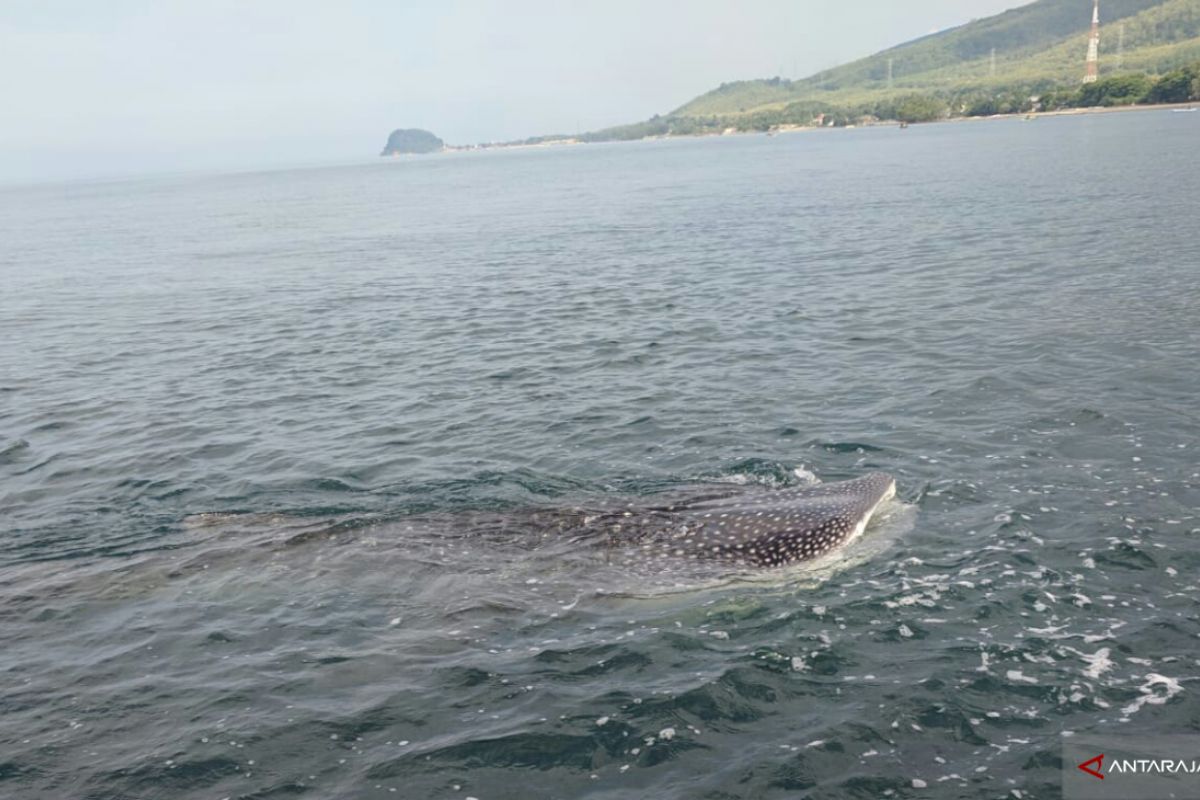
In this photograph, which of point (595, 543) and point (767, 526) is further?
point (595, 543)

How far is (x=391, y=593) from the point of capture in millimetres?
12711

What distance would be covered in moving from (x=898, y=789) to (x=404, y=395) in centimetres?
1723

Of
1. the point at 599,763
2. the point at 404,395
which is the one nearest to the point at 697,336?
the point at 404,395

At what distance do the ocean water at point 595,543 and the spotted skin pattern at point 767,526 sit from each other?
0.41 m

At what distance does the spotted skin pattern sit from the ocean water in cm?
41

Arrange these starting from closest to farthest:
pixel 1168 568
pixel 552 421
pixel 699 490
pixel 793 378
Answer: pixel 1168 568, pixel 699 490, pixel 552 421, pixel 793 378

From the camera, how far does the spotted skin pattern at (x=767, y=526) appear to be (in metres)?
12.6

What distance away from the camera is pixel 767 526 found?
12773 millimetres

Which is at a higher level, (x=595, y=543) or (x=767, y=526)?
(x=767, y=526)

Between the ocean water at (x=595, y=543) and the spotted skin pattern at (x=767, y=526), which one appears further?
the spotted skin pattern at (x=767, y=526)

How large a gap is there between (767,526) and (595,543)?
2.66 meters

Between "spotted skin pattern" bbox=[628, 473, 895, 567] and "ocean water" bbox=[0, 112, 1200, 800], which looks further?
"spotted skin pattern" bbox=[628, 473, 895, 567]

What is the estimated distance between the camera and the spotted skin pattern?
494 inches

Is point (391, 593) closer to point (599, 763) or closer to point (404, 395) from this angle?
point (599, 763)
